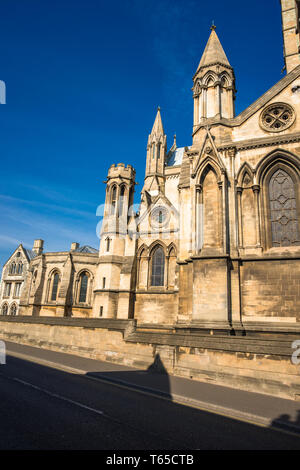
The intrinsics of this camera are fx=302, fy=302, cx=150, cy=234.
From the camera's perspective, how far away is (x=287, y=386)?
7.91 m

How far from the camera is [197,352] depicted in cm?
978

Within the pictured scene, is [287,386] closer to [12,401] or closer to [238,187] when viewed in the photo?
[12,401]

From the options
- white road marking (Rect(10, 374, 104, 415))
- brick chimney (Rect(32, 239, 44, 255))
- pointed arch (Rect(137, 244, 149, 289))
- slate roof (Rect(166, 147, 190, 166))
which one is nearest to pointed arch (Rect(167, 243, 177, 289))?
pointed arch (Rect(137, 244, 149, 289))

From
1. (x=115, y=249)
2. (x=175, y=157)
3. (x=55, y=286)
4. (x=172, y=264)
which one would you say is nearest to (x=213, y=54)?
(x=172, y=264)

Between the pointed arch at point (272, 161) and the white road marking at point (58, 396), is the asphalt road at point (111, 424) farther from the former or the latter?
the pointed arch at point (272, 161)

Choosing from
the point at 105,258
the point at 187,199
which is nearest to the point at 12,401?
the point at 187,199

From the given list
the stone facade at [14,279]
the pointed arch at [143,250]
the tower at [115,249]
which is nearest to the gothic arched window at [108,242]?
the tower at [115,249]

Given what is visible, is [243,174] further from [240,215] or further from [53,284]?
[53,284]

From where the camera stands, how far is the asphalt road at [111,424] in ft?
14.3

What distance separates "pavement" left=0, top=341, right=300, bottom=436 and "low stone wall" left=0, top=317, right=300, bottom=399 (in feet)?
1.18

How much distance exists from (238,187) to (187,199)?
2.62m

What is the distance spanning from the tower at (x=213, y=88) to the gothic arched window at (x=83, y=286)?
21.3 metres

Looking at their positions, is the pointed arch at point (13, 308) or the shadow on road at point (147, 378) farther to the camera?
the pointed arch at point (13, 308)

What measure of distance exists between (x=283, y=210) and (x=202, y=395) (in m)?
9.52
